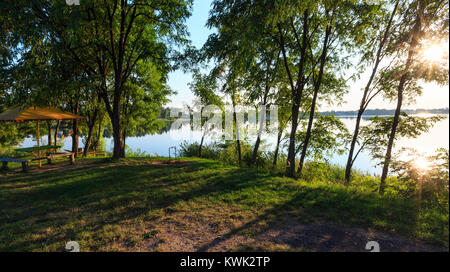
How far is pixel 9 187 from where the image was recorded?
257 inches

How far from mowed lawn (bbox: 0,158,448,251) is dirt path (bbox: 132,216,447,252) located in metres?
0.03

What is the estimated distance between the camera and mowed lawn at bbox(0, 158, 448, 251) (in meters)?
3.60

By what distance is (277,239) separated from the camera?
141 inches

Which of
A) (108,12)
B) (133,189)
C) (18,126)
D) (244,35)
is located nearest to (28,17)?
(108,12)

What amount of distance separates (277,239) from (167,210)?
2.91 meters

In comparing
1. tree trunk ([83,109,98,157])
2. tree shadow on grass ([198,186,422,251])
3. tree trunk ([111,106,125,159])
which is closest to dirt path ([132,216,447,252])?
tree shadow on grass ([198,186,422,251])

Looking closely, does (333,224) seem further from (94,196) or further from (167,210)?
(94,196)

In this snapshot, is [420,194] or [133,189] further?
[133,189]

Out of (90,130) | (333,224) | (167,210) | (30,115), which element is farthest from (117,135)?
(333,224)

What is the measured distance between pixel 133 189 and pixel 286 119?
394 inches

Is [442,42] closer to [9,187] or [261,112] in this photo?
[261,112]

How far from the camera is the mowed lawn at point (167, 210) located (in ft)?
11.8

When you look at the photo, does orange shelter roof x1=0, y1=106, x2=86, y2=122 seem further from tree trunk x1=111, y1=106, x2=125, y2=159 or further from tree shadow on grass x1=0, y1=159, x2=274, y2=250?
tree shadow on grass x1=0, y1=159, x2=274, y2=250
